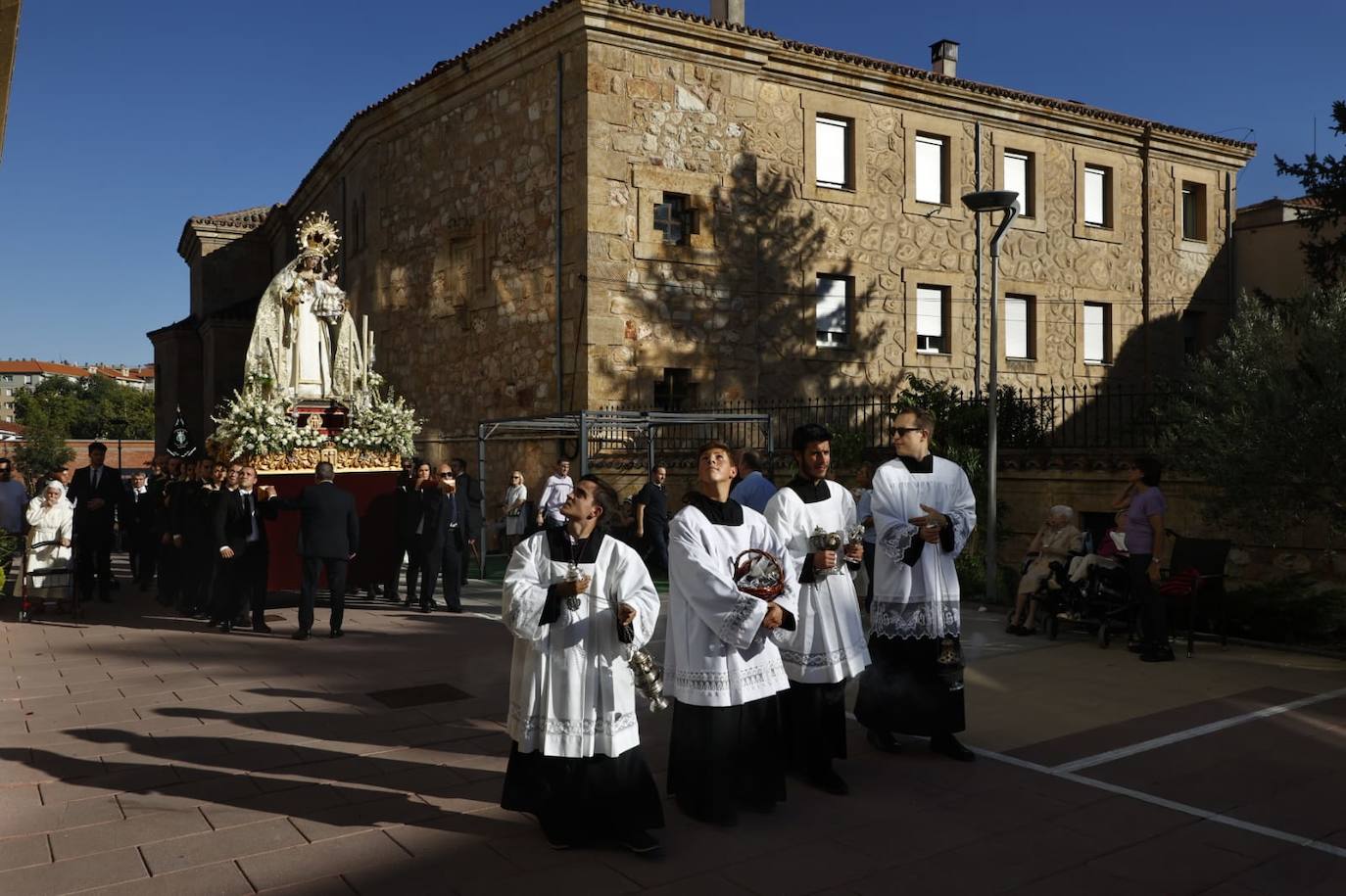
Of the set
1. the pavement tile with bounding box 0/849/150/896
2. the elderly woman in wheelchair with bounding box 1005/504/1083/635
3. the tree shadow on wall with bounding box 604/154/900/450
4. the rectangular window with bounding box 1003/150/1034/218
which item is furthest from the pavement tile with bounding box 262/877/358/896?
the rectangular window with bounding box 1003/150/1034/218

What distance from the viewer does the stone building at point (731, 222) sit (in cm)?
Result: 1973

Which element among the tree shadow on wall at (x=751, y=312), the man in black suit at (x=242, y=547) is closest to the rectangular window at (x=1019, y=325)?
the tree shadow on wall at (x=751, y=312)

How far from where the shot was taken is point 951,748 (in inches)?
251

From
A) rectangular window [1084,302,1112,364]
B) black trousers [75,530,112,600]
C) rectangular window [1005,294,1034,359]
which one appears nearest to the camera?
black trousers [75,530,112,600]

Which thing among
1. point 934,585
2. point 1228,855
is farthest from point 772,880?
point 934,585

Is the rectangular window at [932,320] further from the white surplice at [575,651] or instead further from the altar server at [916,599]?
the white surplice at [575,651]

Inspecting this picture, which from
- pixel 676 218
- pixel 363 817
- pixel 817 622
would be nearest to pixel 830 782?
pixel 817 622

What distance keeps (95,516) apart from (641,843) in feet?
38.1

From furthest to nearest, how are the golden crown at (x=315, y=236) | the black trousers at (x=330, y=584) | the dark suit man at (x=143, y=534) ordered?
the dark suit man at (x=143, y=534)
the golden crown at (x=315, y=236)
the black trousers at (x=330, y=584)

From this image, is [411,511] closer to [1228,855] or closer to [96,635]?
[96,635]

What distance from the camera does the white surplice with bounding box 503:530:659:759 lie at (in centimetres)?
480

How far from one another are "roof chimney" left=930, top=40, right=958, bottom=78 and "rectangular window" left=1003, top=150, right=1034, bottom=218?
288cm

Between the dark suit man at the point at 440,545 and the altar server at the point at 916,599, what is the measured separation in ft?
23.8

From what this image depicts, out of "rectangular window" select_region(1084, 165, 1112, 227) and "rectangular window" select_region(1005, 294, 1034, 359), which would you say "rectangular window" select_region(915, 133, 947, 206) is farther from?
"rectangular window" select_region(1084, 165, 1112, 227)
